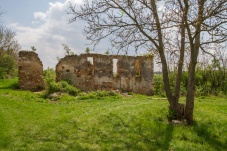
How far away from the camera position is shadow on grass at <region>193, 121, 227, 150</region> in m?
7.83

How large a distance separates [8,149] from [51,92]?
9.74 meters

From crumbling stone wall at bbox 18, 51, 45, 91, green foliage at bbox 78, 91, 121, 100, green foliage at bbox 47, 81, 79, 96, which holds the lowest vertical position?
green foliage at bbox 78, 91, 121, 100

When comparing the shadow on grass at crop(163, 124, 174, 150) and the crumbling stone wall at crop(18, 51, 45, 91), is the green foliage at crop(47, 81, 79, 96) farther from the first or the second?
the shadow on grass at crop(163, 124, 174, 150)

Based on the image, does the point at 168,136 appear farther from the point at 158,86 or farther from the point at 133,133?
the point at 158,86

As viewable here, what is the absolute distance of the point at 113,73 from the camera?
20406 millimetres

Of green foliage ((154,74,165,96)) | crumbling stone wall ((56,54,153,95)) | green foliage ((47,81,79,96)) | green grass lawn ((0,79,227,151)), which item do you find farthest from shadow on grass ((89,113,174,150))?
green foliage ((154,74,165,96))

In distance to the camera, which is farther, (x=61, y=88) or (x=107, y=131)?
(x=61, y=88)

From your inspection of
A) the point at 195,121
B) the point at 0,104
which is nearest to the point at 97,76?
the point at 0,104

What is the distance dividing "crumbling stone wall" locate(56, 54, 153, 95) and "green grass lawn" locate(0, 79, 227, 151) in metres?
8.34

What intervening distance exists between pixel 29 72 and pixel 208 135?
13534 mm

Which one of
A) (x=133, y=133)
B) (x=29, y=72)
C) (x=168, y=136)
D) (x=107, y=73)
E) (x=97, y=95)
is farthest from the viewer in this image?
(x=107, y=73)

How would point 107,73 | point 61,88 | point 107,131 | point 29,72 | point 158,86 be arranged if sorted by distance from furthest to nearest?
point 158,86 < point 107,73 < point 29,72 < point 61,88 < point 107,131

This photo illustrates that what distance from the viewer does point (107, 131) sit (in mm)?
8258

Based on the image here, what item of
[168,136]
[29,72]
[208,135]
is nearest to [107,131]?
[168,136]
